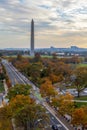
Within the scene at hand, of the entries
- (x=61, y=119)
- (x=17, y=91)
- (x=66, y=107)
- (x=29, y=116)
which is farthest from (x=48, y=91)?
(x=29, y=116)

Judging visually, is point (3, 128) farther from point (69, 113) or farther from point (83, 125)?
point (69, 113)

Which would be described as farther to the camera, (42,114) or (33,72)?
(33,72)

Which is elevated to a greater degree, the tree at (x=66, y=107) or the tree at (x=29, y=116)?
the tree at (x=29, y=116)

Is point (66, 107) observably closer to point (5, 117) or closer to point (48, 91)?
point (5, 117)

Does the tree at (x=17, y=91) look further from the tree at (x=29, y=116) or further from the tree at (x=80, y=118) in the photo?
the tree at (x=29, y=116)

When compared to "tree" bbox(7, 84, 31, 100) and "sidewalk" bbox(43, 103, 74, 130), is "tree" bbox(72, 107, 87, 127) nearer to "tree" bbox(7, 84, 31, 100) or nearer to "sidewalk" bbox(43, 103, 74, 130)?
"sidewalk" bbox(43, 103, 74, 130)

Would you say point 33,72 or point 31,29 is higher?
point 31,29

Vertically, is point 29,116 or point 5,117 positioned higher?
point 29,116

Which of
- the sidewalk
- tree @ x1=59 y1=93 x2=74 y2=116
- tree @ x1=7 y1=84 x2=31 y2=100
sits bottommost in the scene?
the sidewalk

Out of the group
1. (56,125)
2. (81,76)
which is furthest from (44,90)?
(56,125)

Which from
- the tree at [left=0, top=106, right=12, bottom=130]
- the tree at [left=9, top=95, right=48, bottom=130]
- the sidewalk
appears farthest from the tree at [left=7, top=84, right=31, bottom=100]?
the tree at [left=9, top=95, right=48, bottom=130]

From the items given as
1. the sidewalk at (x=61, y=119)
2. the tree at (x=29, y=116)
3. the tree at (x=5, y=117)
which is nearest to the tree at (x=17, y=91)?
the sidewalk at (x=61, y=119)
